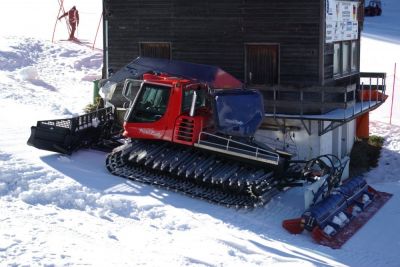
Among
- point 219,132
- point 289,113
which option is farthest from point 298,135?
point 219,132

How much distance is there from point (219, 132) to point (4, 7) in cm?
3691

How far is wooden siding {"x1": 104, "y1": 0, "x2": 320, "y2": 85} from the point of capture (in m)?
16.9

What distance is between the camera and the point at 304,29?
16875 mm

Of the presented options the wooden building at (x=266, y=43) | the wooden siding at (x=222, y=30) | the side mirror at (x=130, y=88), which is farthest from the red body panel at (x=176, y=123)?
the wooden siding at (x=222, y=30)

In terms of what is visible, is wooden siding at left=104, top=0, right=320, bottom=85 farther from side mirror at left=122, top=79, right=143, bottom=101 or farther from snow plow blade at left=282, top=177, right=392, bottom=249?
side mirror at left=122, top=79, right=143, bottom=101

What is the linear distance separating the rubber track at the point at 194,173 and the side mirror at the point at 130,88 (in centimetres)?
99

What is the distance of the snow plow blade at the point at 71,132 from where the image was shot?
46.8ft

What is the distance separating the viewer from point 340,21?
60.0 feet

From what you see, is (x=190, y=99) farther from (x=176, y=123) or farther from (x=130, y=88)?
(x=130, y=88)

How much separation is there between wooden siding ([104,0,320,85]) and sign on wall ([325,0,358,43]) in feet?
1.80

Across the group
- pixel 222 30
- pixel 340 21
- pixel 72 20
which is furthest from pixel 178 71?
pixel 72 20

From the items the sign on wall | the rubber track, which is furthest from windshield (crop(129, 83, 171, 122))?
the sign on wall

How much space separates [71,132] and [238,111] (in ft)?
12.0

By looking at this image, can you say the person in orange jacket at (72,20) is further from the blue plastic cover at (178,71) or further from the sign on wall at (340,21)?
the blue plastic cover at (178,71)
